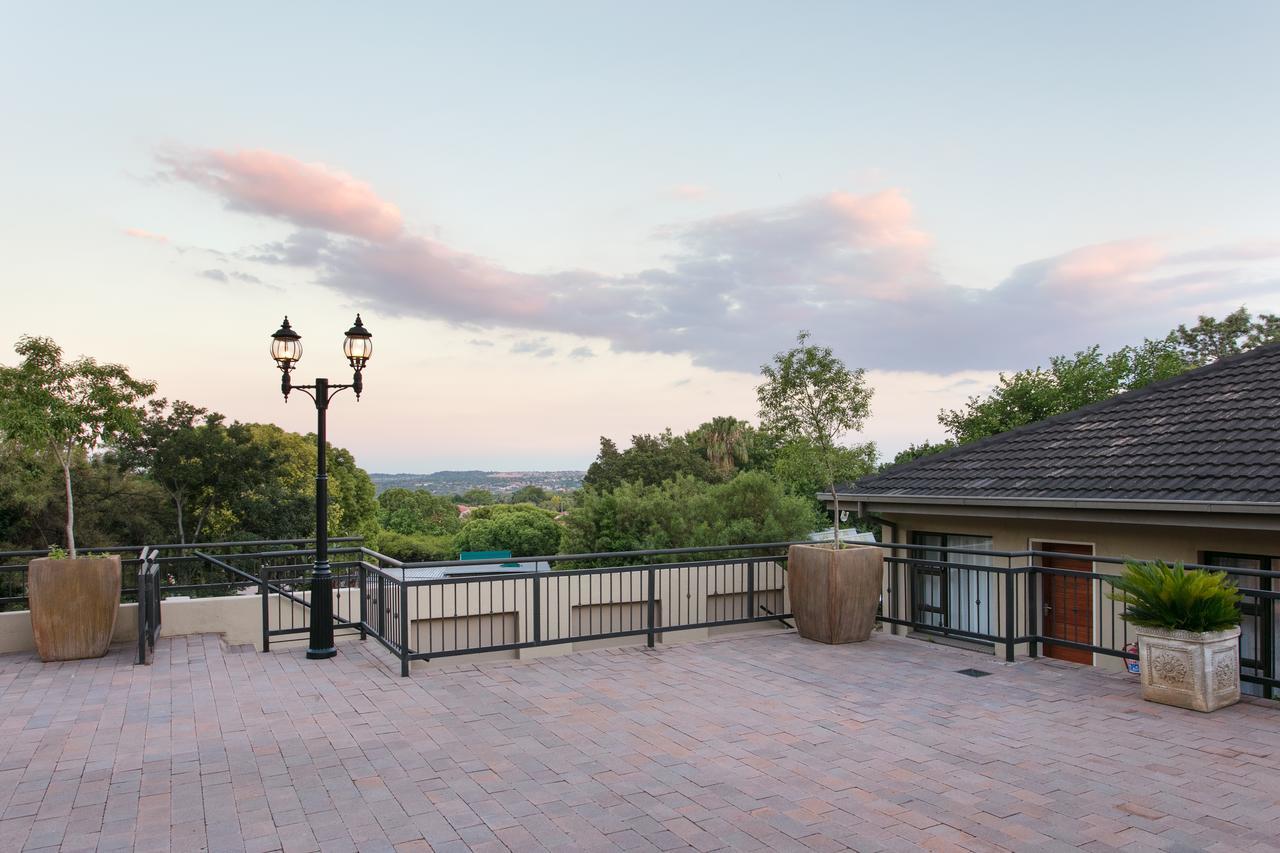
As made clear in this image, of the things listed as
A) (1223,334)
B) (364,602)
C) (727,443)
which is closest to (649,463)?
(727,443)

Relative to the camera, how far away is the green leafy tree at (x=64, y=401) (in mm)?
7962

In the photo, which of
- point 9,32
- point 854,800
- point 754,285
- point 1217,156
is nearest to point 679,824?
point 854,800

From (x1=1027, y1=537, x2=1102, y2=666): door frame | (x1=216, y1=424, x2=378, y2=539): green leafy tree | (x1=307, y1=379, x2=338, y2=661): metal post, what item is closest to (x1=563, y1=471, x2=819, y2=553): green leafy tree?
(x1=1027, y1=537, x2=1102, y2=666): door frame

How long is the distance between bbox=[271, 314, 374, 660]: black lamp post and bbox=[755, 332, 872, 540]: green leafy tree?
486 cm

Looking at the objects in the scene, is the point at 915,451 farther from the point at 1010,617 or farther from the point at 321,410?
the point at 321,410

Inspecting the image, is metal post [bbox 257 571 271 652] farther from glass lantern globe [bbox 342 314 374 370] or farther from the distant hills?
the distant hills

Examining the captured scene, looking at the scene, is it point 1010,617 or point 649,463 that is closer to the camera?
point 1010,617

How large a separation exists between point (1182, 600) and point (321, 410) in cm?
832

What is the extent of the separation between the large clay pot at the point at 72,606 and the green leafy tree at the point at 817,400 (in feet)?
25.2

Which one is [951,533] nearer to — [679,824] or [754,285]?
[679,824]

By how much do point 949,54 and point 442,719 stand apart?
12874 millimetres

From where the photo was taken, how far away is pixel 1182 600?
19.7 ft

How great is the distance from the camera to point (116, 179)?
39.4ft

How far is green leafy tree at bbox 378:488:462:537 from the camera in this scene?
73812 millimetres
